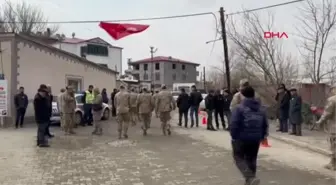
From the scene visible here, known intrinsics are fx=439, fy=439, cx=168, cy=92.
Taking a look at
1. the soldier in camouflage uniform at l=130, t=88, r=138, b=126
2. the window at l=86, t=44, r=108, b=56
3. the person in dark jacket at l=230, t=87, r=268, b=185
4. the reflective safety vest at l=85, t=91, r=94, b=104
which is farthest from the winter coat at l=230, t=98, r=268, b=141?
the window at l=86, t=44, r=108, b=56

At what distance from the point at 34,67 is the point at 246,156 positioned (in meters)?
16.3

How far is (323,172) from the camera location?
29.2 feet

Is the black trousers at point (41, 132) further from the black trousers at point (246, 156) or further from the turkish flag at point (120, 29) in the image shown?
the turkish flag at point (120, 29)

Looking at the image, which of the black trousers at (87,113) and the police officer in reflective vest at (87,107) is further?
the black trousers at (87,113)

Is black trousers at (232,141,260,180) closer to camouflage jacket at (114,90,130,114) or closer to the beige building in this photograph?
camouflage jacket at (114,90,130,114)

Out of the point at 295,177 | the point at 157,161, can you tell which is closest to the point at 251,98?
the point at 295,177

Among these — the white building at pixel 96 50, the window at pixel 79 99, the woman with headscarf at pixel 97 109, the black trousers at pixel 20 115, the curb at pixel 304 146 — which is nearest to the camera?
the curb at pixel 304 146

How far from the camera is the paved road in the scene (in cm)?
811

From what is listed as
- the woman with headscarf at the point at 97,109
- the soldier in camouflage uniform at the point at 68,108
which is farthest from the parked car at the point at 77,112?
the woman with headscarf at the point at 97,109

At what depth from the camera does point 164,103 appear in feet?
50.3

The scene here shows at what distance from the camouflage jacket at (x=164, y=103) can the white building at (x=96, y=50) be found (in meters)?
46.1

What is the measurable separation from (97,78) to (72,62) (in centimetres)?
460

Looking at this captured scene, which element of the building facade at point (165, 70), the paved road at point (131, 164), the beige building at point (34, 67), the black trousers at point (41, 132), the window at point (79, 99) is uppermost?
the building facade at point (165, 70)

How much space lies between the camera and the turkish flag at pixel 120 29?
768 inches
